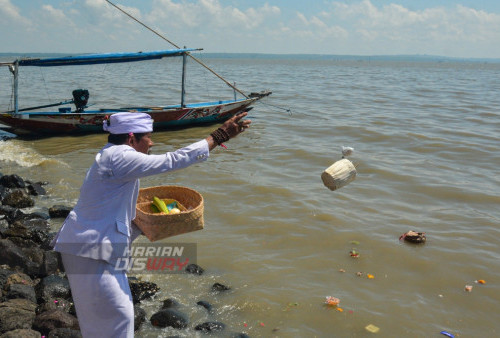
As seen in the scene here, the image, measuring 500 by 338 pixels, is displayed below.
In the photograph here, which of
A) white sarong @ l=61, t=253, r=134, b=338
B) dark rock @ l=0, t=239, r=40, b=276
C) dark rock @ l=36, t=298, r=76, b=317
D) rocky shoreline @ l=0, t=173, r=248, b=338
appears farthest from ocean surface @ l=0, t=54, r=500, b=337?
white sarong @ l=61, t=253, r=134, b=338

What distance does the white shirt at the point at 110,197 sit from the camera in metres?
2.81

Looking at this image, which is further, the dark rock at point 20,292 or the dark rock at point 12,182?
the dark rock at point 12,182

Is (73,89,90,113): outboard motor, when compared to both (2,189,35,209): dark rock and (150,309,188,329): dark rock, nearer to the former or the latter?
(2,189,35,209): dark rock

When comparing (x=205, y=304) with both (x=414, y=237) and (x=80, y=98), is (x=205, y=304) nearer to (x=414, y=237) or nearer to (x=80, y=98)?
(x=414, y=237)

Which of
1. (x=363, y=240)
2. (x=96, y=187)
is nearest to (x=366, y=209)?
(x=363, y=240)

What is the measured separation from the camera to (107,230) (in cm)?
295

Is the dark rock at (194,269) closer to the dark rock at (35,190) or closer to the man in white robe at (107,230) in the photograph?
Answer: the man in white robe at (107,230)

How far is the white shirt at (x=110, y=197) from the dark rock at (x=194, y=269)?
3.41 metres

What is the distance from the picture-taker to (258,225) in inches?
320

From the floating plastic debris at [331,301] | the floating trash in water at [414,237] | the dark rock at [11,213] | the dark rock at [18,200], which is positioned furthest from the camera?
the dark rock at [18,200]

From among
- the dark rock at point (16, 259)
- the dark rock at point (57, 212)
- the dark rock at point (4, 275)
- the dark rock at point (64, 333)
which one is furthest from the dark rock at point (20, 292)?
the dark rock at point (57, 212)

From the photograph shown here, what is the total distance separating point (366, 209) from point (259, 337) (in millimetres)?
4653

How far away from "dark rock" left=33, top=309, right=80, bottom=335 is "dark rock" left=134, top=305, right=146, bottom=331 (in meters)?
0.59

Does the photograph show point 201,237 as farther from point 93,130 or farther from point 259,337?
point 93,130
